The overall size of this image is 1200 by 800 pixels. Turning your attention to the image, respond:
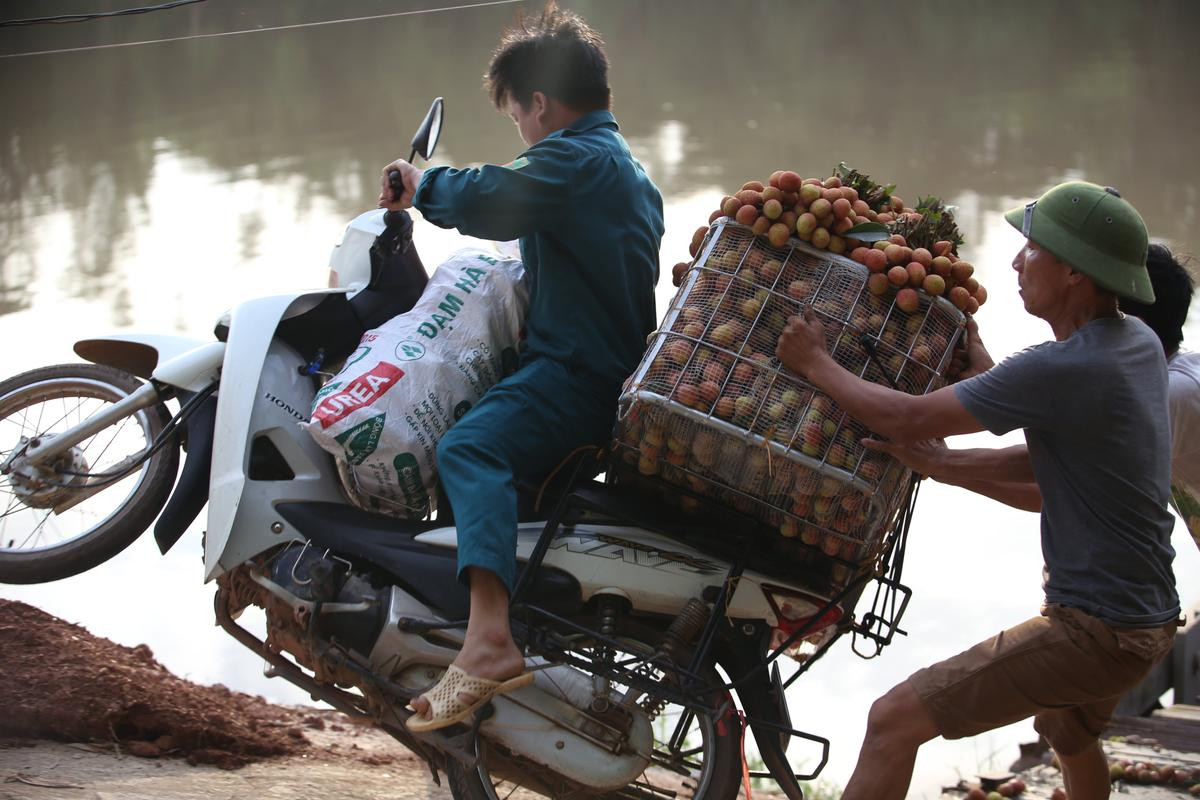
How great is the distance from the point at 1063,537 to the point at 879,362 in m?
0.52

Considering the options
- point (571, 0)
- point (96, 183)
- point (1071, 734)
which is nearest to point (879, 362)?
point (1071, 734)

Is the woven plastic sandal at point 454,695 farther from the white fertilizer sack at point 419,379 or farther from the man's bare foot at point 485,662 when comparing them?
the white fertilizer sack at point 419,379

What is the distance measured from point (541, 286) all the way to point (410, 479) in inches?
21.9

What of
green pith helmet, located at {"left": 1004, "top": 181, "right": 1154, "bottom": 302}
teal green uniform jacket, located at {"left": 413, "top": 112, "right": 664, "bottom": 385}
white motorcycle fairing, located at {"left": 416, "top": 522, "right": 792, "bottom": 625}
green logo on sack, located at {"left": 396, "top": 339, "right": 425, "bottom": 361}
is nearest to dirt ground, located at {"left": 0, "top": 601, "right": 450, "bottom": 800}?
white motorcycle fairing, located at {"left": 416, "top": 522, "right": 792, "bottom": 625}

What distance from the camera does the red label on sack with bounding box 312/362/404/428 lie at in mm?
2781

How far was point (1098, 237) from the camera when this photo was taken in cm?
241

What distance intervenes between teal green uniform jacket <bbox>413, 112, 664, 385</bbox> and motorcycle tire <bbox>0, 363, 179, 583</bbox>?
3.23 feet

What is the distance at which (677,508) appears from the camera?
110 inches

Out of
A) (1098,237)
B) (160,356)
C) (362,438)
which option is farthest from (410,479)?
(1098,237)

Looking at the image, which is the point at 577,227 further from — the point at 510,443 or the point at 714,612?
the point at 714,612

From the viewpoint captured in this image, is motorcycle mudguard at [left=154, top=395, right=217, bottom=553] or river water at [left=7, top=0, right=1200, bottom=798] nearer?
motorcycle mudguard at [left=154, top=395, right=217, bottom=553]

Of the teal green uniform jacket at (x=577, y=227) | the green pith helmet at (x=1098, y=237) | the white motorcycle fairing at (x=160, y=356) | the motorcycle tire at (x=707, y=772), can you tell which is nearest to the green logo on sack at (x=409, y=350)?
the teal green uniform jacket at (x=577, y=227)

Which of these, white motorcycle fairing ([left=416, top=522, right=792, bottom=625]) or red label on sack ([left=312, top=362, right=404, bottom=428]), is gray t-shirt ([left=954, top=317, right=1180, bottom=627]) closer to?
white motorcycle fairing ([left=416, top=522, right=792, bottom=625])

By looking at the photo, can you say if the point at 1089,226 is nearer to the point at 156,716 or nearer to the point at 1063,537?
the point at 1063,537
